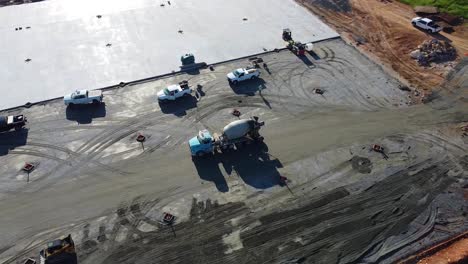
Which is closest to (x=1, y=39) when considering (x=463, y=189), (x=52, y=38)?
(x=52, y=38)

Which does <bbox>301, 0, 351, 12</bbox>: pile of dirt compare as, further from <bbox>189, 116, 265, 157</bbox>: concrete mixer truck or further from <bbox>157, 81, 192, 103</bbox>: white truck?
<bbox>189, 116, 265, 157</bbox>: concrete mixer truck

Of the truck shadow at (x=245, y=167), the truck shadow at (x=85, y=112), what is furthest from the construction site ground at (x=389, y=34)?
the truck shadow at (x=85, y=112)

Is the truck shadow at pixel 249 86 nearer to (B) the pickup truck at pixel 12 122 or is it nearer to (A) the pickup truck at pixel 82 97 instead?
Answer: (A) the pickup truck at pixel 82 97

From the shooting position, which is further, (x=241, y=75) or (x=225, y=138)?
(x=241, y=75)

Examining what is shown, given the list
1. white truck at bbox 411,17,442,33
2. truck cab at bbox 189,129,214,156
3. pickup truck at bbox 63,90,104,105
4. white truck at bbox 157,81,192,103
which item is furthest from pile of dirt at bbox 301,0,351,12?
pickup truck at bbox 63,90,104,105

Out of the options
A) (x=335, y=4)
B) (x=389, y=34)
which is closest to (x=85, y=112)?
(x=389, y=34)

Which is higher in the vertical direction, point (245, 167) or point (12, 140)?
point (12, 140)

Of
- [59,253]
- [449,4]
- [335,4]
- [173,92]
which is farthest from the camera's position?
[335,4]

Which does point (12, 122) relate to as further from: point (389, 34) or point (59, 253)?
point (389, 34)
